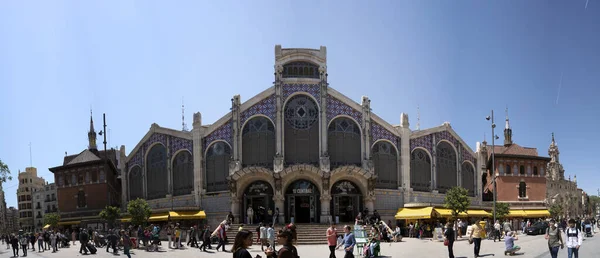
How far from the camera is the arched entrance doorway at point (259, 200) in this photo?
45.2m

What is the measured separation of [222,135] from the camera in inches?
1829

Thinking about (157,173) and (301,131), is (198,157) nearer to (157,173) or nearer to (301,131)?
(157,173)

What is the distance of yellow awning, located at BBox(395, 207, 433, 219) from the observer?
42906mm

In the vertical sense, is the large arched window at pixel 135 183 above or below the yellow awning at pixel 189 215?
above

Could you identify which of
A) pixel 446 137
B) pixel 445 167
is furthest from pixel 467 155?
pixel 446 137

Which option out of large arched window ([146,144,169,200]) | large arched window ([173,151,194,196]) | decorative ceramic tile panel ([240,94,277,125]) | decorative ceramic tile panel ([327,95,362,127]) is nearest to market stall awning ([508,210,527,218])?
decorative ceramic tile panel ([327,95,362,127])

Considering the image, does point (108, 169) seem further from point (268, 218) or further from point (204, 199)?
point (268, 218)

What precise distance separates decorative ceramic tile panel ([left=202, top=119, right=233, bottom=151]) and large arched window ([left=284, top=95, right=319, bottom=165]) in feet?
15.7

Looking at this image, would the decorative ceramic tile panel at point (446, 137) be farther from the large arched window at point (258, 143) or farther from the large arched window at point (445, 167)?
the large arched window at point (258, 143)

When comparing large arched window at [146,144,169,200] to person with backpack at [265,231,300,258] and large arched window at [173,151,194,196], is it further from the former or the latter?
person with backpack at [265,231,300,258]

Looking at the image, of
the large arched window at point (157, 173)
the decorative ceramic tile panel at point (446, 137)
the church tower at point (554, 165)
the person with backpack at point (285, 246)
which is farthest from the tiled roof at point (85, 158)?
the church tower at point (554, 165)

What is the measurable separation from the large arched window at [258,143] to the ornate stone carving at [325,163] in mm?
4102

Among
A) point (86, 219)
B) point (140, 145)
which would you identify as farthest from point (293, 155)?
point (86, 219)

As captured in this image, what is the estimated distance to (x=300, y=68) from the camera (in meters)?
46.8
